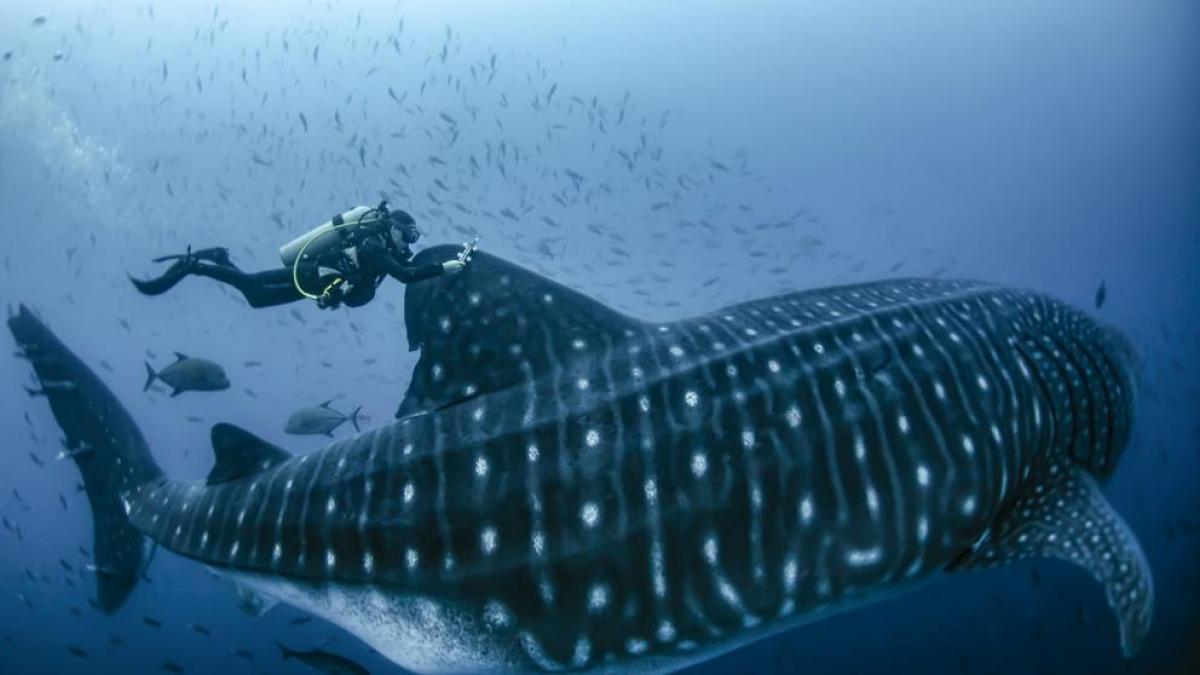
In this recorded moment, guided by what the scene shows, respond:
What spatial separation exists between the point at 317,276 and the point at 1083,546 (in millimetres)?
6221

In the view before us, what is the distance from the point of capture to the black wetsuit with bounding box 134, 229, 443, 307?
5797 millimetres

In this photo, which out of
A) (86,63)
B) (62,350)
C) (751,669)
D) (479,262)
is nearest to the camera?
(479,262)

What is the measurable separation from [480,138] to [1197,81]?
4641cm

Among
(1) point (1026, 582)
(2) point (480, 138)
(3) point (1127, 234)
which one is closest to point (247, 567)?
(1) point (1026, 582)

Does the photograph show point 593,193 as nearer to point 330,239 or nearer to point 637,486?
point 330,239

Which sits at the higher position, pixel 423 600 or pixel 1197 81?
pixel 1197 81

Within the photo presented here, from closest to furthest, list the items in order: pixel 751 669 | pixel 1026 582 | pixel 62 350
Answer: pixel 62 350, pixel 751 669, pixel 1026 582

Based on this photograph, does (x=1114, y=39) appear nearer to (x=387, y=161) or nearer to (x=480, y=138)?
(x=480, y=138)

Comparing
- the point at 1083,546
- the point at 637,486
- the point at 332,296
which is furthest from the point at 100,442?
the point at 1083,546

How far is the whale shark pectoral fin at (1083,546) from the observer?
11.6ft

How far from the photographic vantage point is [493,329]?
3.53m

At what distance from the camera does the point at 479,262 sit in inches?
145

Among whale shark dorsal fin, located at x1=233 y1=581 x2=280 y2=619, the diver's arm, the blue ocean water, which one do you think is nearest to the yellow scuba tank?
the diver's arm

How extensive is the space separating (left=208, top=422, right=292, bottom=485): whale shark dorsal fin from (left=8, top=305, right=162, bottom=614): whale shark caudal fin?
6.50ft
